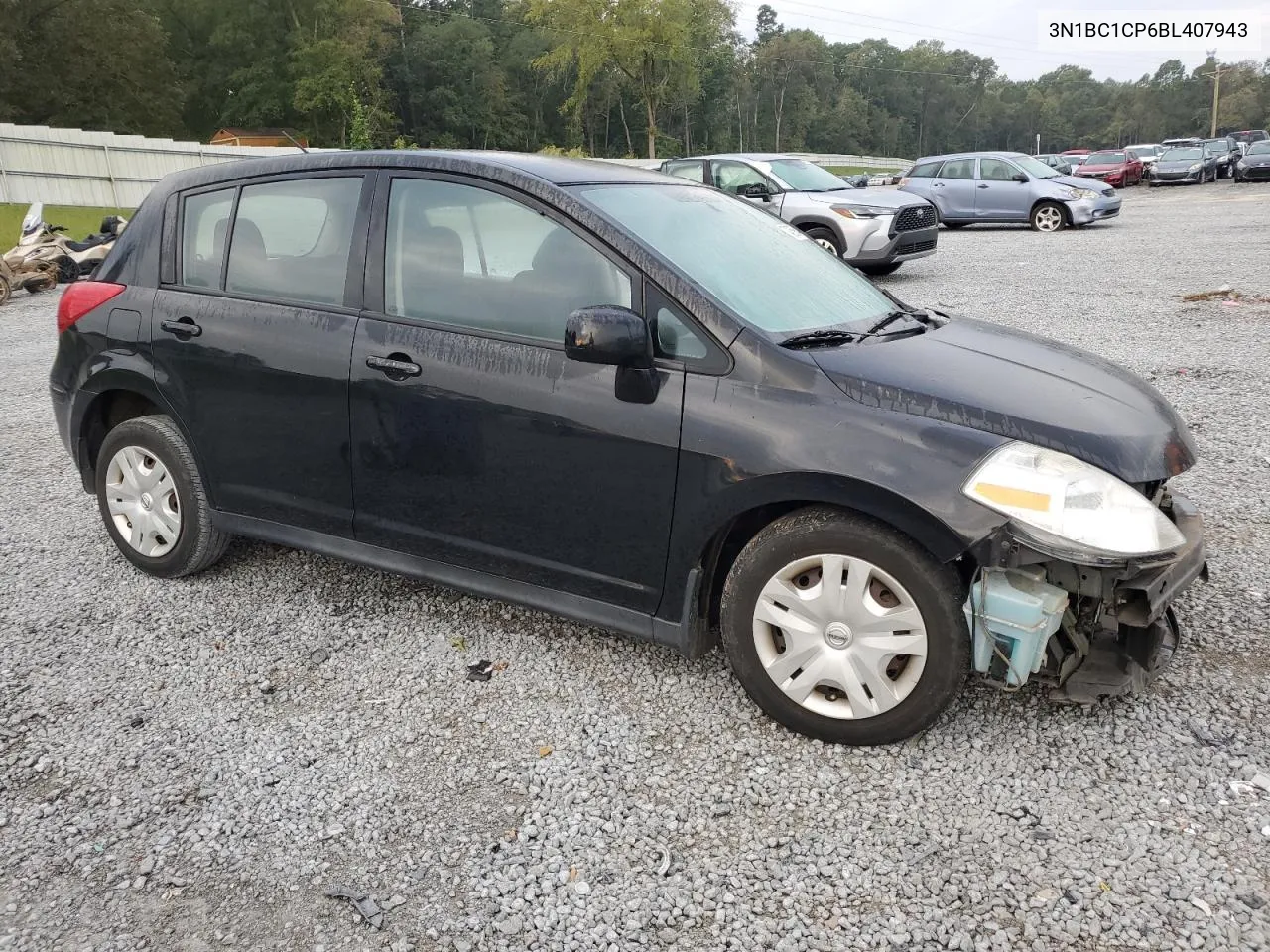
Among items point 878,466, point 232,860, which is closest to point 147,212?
point 232,860

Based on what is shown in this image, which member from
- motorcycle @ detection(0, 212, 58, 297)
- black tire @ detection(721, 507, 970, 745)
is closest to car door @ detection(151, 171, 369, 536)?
black tire @ detection(721, 507, 970, 745)

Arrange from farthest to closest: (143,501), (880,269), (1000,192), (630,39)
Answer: (630,39) < (1000,192) < (880,269) < (143,501)

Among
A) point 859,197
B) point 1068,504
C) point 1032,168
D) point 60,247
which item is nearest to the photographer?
Result: point 1068,504

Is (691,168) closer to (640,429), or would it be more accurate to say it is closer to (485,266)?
(485,266)

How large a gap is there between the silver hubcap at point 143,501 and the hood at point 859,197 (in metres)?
10.6

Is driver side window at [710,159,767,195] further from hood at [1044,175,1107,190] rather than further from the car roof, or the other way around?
the car roof

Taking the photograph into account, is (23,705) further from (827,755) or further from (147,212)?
(827,755)

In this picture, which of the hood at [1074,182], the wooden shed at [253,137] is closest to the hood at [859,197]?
the hood at [1074,182]

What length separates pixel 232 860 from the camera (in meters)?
2.54

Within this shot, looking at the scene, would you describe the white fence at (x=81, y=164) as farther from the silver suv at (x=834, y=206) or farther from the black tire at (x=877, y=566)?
the black tire at (x=877, y=566)

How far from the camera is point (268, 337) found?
3.68 meters

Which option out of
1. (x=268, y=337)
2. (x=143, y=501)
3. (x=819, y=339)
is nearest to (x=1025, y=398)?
(x=819, y=339)

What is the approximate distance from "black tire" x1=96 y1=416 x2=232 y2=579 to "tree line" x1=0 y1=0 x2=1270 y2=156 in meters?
37.0

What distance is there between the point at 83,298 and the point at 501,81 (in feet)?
274
